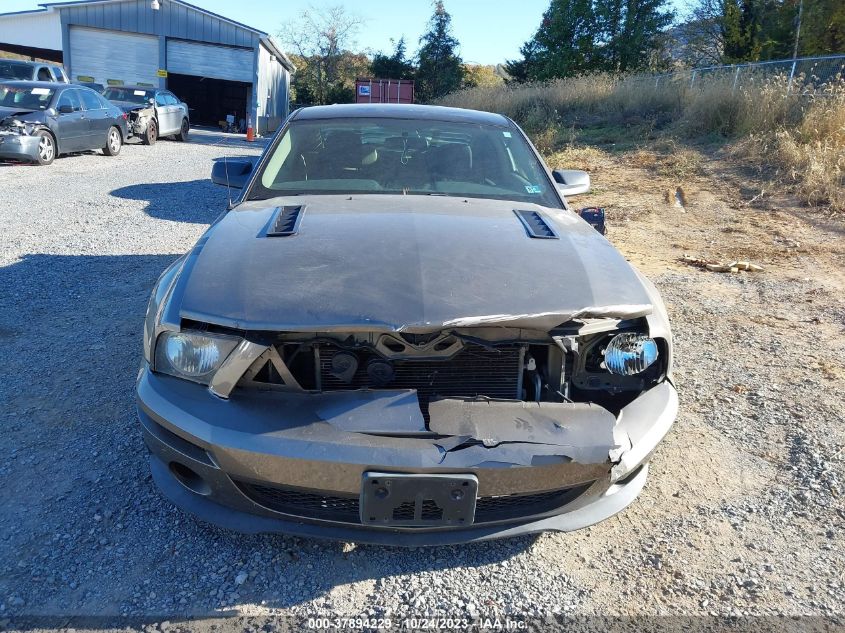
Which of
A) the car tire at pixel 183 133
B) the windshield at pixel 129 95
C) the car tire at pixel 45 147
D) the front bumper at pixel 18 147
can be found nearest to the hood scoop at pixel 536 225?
the front bumper at pixel 18 147

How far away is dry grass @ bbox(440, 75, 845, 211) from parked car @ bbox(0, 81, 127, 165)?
942 cm

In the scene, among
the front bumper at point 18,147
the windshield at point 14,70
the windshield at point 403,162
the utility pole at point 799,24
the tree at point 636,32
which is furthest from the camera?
the tree at point 636,32

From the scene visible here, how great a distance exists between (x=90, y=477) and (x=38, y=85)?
1211 cm

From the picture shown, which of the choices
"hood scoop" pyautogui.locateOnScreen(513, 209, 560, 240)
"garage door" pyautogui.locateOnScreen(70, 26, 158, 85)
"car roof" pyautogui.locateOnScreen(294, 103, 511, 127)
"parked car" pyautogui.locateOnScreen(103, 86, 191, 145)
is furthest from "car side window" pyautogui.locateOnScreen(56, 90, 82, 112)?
"garage door" pyautogui.locateOnScreen(70, 26, 158, 85)

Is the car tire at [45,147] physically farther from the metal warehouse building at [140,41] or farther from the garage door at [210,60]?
the garage door at [210,60]

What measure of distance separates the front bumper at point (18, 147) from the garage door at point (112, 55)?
17.9m

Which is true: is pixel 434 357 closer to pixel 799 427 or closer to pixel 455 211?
pixel 455 211

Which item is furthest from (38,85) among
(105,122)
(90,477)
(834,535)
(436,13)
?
(436,13)

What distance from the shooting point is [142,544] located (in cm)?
228

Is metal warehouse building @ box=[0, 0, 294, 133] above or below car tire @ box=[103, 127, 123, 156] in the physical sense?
above

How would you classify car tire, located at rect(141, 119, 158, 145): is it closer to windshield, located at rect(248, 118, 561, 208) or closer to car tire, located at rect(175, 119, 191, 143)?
car tire, located at rect(175, 119, 191, 143)

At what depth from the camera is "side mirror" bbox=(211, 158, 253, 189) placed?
141 inches

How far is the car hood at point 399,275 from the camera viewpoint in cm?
204

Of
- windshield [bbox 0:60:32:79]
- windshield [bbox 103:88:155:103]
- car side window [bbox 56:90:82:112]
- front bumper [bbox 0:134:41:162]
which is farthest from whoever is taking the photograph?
windshield [bbox 103:88:155:103]
